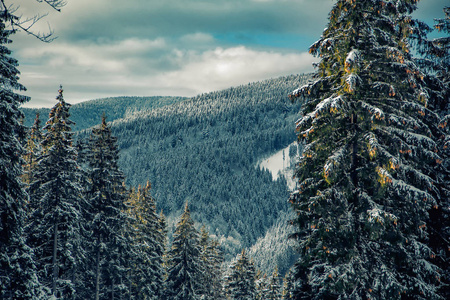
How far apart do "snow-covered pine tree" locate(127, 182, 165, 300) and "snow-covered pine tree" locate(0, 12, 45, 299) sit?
1764cm

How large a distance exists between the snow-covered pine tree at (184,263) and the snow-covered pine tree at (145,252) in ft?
Result: 5.13

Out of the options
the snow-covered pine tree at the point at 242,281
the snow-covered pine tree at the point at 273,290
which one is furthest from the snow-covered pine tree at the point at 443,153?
the snow-covered pine tree at the point at 273,290

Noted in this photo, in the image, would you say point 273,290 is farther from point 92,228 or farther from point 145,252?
point 92,228

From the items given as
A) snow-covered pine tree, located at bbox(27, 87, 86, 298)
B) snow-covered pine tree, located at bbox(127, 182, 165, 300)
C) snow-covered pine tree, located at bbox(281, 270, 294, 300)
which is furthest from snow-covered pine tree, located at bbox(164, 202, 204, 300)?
snow-covered pine tree, located at bbox(27, 87, 86, 298)

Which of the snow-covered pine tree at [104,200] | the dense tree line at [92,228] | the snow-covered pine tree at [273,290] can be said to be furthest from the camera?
the snow-covered pine tree at [273,290]

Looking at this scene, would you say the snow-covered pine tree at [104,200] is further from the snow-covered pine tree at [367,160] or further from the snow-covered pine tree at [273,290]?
the snow-covered pine tree at [273,290]

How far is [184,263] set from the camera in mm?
36438

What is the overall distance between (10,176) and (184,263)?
24.6 metres

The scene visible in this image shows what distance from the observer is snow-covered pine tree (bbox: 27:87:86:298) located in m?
21.6

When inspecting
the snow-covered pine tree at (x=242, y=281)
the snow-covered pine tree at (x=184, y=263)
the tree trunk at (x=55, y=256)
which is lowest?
the snow-covered pine tree at (x=242, y=281)

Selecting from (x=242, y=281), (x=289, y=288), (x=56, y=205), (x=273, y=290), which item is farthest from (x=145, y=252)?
(x=273, y=290)

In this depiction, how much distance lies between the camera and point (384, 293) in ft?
35.0

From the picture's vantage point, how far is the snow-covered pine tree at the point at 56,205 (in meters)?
21.6

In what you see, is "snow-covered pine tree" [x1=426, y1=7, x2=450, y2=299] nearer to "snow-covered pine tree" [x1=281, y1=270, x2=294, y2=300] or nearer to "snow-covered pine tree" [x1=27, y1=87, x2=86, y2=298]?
"snow-covered pine tree" [x1=281, y1=270, x2=294, y2=300]
